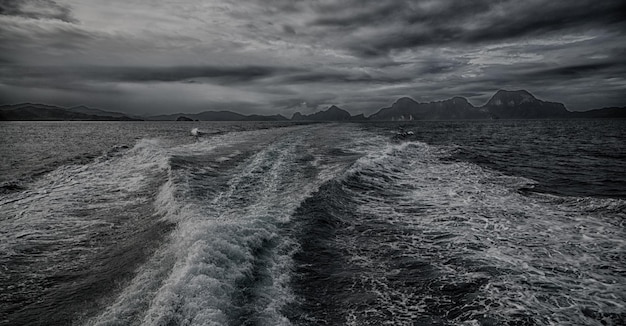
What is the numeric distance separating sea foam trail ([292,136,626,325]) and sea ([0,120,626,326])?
0.04 meters

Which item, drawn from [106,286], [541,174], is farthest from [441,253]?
[541,174]

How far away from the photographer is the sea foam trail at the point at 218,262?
214 inches

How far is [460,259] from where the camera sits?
26.8 ft

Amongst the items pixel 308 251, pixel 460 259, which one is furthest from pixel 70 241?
pixel 460 259

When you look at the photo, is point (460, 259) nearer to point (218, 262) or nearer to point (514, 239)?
point (514, 239)

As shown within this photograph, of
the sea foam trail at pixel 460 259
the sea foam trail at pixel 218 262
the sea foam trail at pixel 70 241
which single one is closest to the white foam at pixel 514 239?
the sea foam trail at pixel 460 259

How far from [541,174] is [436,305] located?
17.5 metres

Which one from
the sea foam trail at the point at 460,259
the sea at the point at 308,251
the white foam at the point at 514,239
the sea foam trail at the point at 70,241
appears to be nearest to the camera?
the sea at the point at 308,251

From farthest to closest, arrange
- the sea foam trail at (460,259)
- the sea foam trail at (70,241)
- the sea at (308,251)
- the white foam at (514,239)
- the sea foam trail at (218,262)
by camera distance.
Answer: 1. the white foam at (514,239)
2. the sea foam trail at (70,241)
3. the sea foam trail at (460,259)
4. the sea at (308,251)
5. the sea foam trail at (218,262)

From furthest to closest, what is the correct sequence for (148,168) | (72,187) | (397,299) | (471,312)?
(148,168), (72,187), (397,299), (471,312)

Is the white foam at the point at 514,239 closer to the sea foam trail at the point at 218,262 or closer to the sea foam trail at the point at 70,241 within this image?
the sea foam trail at the point at 218,262

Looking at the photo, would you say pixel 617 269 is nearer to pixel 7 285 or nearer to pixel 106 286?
pixel 106 286

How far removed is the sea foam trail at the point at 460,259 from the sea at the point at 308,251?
0.13 ft

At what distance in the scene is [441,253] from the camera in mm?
8562
